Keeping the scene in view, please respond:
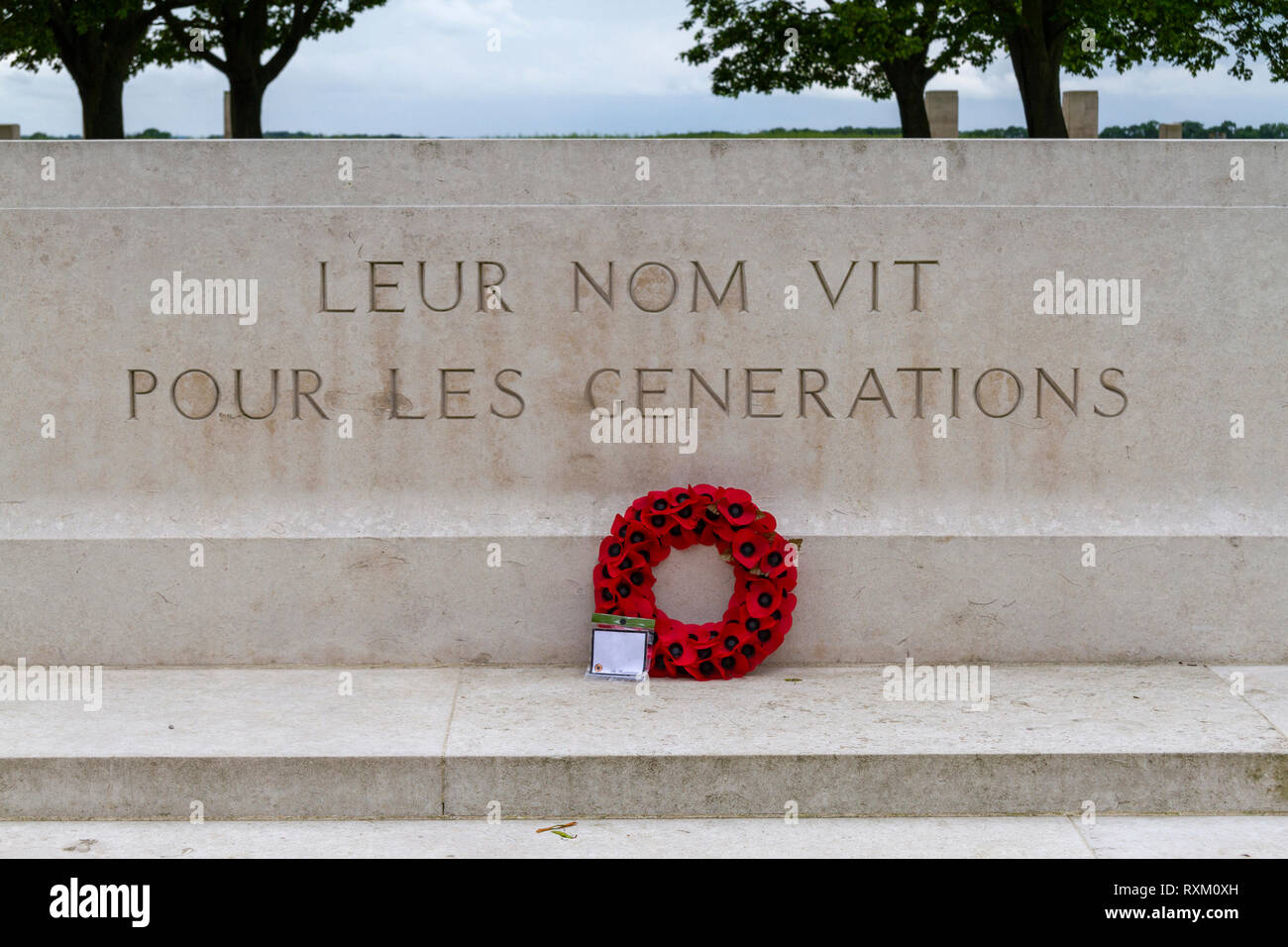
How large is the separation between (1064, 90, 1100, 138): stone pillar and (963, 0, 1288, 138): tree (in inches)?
10.6

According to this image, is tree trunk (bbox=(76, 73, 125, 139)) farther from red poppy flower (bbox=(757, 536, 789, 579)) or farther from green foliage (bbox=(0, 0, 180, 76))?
red poppy flower (bbox=(757, 536, 789, 579))

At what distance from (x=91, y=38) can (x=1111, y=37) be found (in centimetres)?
1453

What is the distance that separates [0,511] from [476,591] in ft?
→ 6.63

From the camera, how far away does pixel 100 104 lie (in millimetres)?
20078

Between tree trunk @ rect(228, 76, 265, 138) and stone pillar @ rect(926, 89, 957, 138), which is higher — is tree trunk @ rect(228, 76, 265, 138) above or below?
above

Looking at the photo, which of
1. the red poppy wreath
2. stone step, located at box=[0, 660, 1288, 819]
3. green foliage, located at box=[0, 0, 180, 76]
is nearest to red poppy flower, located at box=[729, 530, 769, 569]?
the red poppy wreath

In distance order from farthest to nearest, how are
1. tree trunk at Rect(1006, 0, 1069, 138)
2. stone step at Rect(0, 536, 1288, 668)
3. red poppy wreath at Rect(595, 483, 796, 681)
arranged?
1. tree trunk at Rect(1006, 0, 1069, 138)
2. stone step at Rect(0, 536, 1288, 668)
3. red poppy wreath at Rect(595, 483, 796, 681)

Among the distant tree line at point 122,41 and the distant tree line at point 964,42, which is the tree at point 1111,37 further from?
the distant tree line at point 122,41

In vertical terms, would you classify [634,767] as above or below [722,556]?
below

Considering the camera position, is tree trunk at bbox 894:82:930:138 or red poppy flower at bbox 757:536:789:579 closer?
red poppy flower at bbox 757:536:789:579

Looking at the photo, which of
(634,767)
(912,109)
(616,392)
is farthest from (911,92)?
(634,767)

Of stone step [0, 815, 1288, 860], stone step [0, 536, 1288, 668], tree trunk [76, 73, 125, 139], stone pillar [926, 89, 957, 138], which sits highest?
tree trunk [76, 73, 125, 139]

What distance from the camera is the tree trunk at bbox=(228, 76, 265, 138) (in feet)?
66.2

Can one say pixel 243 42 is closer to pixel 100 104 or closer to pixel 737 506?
pixel 100 104
